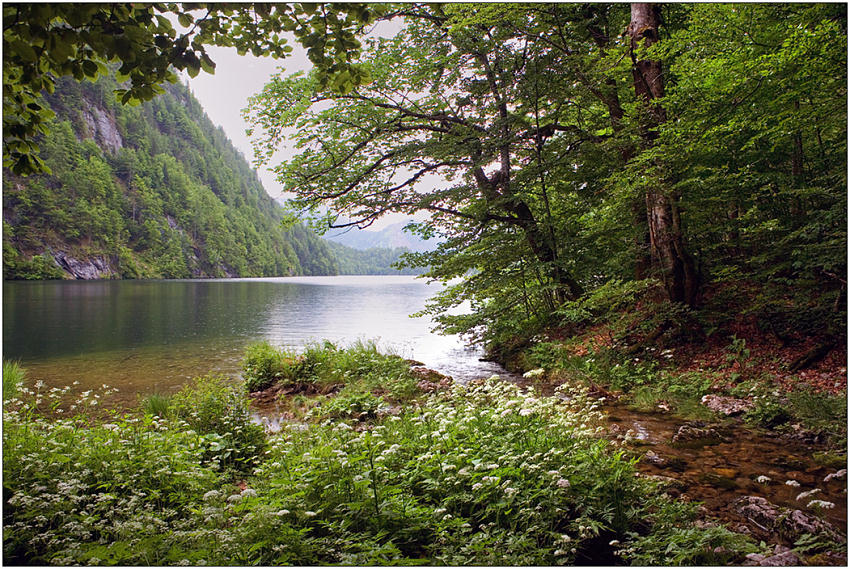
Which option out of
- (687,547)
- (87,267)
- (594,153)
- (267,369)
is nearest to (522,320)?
(594,153)

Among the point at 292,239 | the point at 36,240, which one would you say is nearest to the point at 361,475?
the point at 36,240

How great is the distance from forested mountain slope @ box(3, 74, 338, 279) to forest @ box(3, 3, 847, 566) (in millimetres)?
30813

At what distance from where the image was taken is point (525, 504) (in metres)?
2.96

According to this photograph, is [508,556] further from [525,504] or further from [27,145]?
[27,145]

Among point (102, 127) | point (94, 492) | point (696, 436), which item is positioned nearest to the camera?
point (94, 492)

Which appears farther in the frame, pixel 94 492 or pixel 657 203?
pixel 657 203

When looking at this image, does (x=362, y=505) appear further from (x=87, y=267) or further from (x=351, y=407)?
(x=87, y=267)

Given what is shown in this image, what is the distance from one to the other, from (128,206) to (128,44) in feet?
318

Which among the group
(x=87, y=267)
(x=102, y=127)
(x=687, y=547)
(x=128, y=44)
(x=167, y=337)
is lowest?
(x=167, y=337)

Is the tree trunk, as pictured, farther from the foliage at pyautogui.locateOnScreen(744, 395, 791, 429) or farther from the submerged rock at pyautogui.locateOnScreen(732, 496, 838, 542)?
the submerged rock at pyautogui.locateOnScreen(732, 496, 838, 542)

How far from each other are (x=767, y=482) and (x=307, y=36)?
206 inches

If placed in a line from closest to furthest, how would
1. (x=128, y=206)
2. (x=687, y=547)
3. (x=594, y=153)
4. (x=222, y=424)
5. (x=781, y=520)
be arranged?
(x=687, y=547) → (x=781, y=520) → (x=222, y=424) → (x=594, y=153) → (x=128, y=206)

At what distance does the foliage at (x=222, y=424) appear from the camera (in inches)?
195

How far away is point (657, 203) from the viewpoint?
820cm
